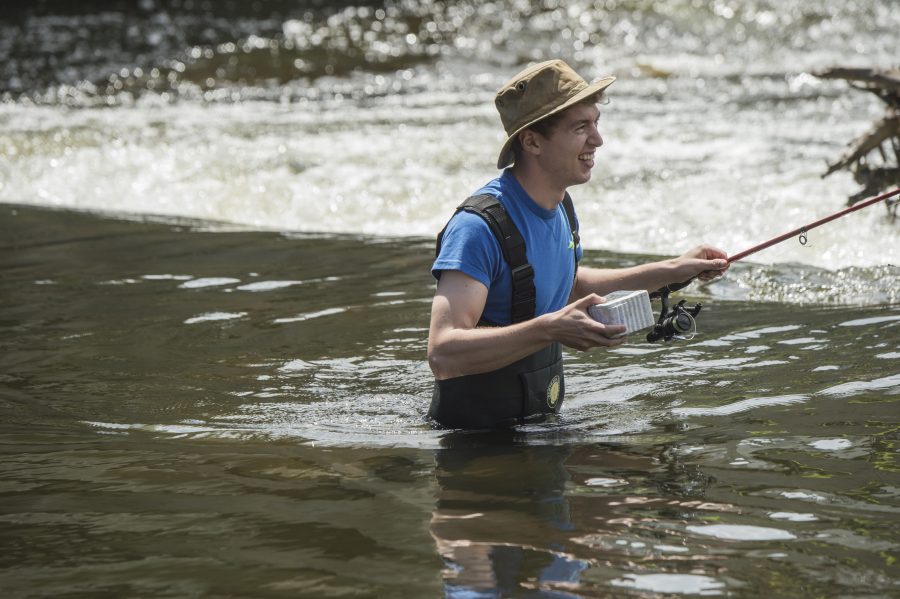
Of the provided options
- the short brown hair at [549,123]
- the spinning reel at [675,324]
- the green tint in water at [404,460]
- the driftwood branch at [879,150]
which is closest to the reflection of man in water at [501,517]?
the green tint in water at [404,460]

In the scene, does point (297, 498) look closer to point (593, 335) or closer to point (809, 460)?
point (593, 335)

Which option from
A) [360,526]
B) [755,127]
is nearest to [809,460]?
[360,526]

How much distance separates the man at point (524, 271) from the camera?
4.48m

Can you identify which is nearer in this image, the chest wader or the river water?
the river water

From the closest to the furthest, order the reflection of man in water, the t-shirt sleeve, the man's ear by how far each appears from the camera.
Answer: the reflection of man in water → the t-shirt sleeve → the man's ear

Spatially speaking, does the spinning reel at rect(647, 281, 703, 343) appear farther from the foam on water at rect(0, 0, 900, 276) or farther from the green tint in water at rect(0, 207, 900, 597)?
the foam on water at rect(0, 0, 900, 276)

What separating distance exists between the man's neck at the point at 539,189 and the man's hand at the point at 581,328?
67 centimetres

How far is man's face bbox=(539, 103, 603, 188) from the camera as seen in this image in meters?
4.79

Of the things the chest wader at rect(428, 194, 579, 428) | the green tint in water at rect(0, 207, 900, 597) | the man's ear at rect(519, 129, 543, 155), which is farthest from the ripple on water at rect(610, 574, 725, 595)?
the man's ear at rect(519, 129, 543, 155)

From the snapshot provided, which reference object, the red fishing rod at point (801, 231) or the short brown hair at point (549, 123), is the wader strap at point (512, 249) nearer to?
the short brown hair at point (549, 123)

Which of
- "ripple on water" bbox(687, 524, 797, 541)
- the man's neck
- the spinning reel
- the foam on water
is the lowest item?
"ripple on water" bbox(687, 524, 797, 541)

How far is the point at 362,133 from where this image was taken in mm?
15445

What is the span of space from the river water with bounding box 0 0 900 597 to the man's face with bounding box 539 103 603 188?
1029 mm

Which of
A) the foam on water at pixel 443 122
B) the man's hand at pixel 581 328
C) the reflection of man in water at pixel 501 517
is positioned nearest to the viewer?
the reflection of man in water at pixel 501 517
